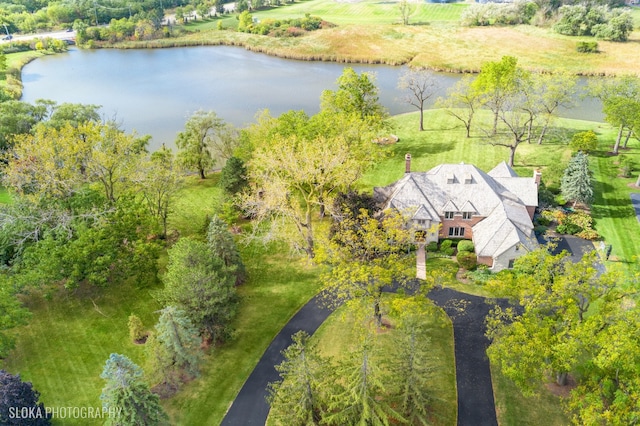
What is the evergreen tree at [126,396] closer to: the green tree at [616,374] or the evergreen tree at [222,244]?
the evergreen tree at [222,244]

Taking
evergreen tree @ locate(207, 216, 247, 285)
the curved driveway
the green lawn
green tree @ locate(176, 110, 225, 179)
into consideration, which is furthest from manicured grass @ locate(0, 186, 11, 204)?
the green lawn

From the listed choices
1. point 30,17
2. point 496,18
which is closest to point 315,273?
point 496,18

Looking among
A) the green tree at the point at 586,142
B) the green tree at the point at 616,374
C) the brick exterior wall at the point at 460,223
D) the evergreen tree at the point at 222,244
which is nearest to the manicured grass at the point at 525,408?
the green tree at the point at 616,374

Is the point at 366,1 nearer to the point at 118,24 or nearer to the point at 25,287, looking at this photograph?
the point at 118,24

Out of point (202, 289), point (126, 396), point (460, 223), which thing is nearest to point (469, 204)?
point (460, 223)

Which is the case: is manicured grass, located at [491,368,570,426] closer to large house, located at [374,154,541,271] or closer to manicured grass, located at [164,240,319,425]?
large house, located at [374,154,541,271]

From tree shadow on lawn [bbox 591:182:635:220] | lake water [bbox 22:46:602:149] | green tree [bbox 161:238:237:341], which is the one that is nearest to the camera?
green tree [bbox 161:238:237:341]

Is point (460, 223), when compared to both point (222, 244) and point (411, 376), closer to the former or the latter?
point (411, 376)
